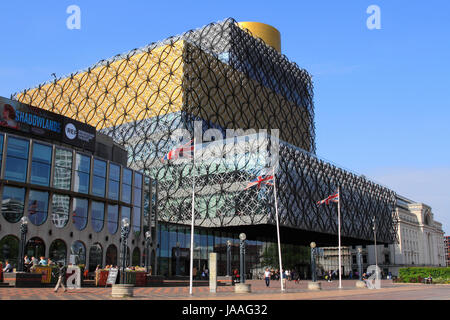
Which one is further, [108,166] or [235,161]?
[235,161]

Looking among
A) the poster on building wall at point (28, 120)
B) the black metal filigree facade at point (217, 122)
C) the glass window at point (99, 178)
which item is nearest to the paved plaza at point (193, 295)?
the glass window at point (99, 178)

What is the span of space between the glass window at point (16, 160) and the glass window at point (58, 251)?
7327mm

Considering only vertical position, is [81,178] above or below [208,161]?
below

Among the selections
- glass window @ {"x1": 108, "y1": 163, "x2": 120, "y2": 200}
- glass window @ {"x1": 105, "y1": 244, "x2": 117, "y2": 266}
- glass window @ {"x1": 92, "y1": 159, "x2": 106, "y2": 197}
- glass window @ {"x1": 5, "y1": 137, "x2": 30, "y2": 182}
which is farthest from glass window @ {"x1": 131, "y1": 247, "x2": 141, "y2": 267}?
glass window @ {"x1": 5, "y1": 137, "x2": 30, "y2": 182}

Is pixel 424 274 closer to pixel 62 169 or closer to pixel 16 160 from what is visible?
pixel 62 169

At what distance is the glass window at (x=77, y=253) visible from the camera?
5089 centimetres

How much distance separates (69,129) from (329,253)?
103 m

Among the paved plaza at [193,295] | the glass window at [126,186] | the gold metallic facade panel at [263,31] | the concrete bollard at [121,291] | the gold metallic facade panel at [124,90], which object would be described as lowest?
the paved plaza at [193,295]

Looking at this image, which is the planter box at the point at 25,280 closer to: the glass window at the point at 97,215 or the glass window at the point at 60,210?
the glass window at the point at 60,210

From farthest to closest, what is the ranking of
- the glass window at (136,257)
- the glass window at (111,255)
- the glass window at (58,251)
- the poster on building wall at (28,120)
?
the glass window at (136,257) → the glass window at (111,255) → the poster on building wall at (28,120) → the glass window at (58,251)

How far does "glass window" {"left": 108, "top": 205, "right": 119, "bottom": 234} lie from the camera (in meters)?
56.7

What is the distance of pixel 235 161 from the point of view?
73.6 meters
